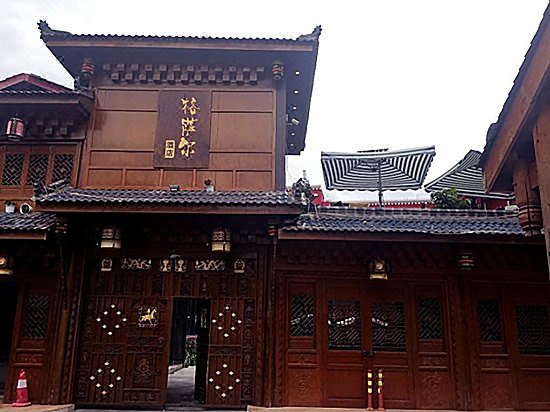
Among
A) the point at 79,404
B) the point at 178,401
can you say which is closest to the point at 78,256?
the point at 79,404

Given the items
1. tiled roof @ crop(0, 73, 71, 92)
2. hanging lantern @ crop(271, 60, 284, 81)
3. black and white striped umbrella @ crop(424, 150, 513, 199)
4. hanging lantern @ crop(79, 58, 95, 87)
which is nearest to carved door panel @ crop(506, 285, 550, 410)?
hanging lantern @ crop(271, 60, 284, 81)

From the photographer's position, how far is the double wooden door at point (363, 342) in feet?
24.9

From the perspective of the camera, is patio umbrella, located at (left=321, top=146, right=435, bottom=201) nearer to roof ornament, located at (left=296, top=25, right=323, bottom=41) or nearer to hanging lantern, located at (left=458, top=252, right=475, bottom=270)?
roof ornament, located at (left=296, top=25, right=323, bottom=41)

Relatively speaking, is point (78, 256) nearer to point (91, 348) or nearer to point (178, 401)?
point (91, 348)

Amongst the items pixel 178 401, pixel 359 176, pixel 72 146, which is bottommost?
pixel 178 401

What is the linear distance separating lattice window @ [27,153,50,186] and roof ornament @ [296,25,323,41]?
16.2 ft

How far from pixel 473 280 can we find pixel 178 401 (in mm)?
5418

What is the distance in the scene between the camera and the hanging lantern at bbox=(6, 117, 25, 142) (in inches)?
325

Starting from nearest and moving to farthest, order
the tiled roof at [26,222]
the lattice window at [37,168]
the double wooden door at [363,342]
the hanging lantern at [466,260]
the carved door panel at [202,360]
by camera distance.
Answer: the tiled roof at [26,222] < the double wooden door at [363,342] < the hanging lantern at [466,260] < the carved door panel at [202,360] < the lattice window at [37,168]

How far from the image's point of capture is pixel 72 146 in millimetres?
8641

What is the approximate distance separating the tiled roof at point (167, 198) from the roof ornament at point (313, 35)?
2823 mm

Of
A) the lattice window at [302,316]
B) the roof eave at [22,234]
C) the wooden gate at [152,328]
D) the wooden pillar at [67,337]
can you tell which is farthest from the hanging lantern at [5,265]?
the lattice window at [302,316]

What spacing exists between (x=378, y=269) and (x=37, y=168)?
613cm

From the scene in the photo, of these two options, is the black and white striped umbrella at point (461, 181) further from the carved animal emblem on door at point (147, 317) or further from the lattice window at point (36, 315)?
the lattice window at point (36, 315)
